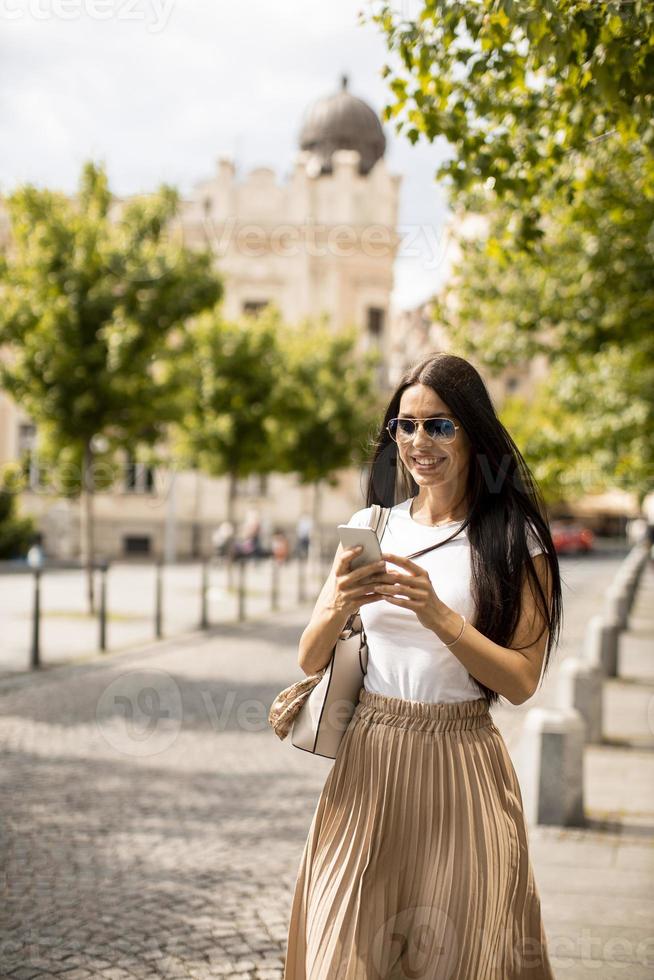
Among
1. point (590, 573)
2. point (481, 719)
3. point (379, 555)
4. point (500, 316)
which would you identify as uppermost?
point (500, 316)

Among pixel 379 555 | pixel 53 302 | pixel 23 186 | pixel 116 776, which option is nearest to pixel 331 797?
pixel 379 555

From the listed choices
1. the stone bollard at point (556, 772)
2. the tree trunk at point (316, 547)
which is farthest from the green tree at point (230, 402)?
the stone bollard at point (556, 772)

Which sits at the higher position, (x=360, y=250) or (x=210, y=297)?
(x=360, y=250)

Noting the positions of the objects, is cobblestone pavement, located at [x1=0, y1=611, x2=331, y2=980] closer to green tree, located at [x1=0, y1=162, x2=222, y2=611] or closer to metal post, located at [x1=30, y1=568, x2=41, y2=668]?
metal post, located at [x1=30, y1=568, x2=41, y2=668]

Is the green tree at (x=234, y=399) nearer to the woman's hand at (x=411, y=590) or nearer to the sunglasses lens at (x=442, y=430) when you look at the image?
the sunglasses lens at (x=442, y=430)

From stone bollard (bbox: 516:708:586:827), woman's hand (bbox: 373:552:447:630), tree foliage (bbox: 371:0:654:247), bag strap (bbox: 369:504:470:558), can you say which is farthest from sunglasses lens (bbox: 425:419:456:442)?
stone bollard (bbox: 516:708:586:827)

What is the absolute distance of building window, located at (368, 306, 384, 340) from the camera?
44.3m

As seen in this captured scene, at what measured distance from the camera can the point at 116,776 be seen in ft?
22.9

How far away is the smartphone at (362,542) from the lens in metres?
2.27

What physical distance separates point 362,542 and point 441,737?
59 centimetres

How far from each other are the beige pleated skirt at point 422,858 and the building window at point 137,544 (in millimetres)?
37154

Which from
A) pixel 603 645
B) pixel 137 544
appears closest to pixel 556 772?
pixel 603 645

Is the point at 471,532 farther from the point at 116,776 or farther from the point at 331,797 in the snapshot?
the point at 116,776

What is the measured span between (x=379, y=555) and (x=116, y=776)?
16.9 feet
